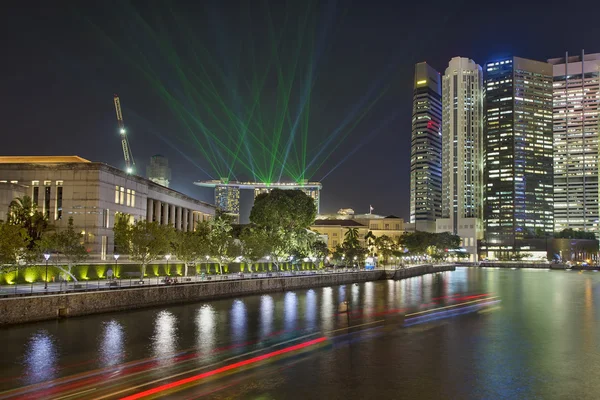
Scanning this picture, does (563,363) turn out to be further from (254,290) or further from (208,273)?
(208,273)

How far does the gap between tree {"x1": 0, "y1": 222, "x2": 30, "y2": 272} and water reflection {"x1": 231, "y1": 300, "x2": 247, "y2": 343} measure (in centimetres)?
1951

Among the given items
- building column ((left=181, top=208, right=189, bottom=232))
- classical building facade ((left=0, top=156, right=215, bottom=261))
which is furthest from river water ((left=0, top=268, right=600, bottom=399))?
building column ((left=181, top=208, right=189, bottom=232))

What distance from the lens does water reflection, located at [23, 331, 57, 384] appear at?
26.8m

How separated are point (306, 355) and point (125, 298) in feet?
77.5

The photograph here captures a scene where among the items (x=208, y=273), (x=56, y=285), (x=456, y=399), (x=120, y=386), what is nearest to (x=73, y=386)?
(x=120, y=386)

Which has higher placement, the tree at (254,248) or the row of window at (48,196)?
the row of window at (48,196)

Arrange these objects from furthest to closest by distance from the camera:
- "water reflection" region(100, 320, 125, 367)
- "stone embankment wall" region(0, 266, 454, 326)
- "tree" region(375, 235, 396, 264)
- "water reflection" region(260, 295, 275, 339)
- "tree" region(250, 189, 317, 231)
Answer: "tree" region(375, 235, 396, 264)
"tree" region(250, 189, 317, 231)
"water reflection" region(260, 295, 275, 339)
"stone embankment wall" region(0, 266, 454, 326)
"water reflection" region(100, 320, 125, 367)

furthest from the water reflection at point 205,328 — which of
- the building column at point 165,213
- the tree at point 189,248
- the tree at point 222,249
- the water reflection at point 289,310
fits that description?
the building column at point 165,213

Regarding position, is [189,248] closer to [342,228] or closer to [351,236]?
[351,236]

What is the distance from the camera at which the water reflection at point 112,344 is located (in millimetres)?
30219

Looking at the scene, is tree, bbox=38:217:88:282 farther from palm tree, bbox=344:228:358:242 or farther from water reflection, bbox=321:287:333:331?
palm tree, bbox=344:228:358:242

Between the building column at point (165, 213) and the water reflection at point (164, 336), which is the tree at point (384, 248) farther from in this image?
the water reflection at point (164, 336)

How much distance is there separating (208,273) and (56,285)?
30.8 meters

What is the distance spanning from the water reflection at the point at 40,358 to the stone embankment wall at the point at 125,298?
3.95 metres
